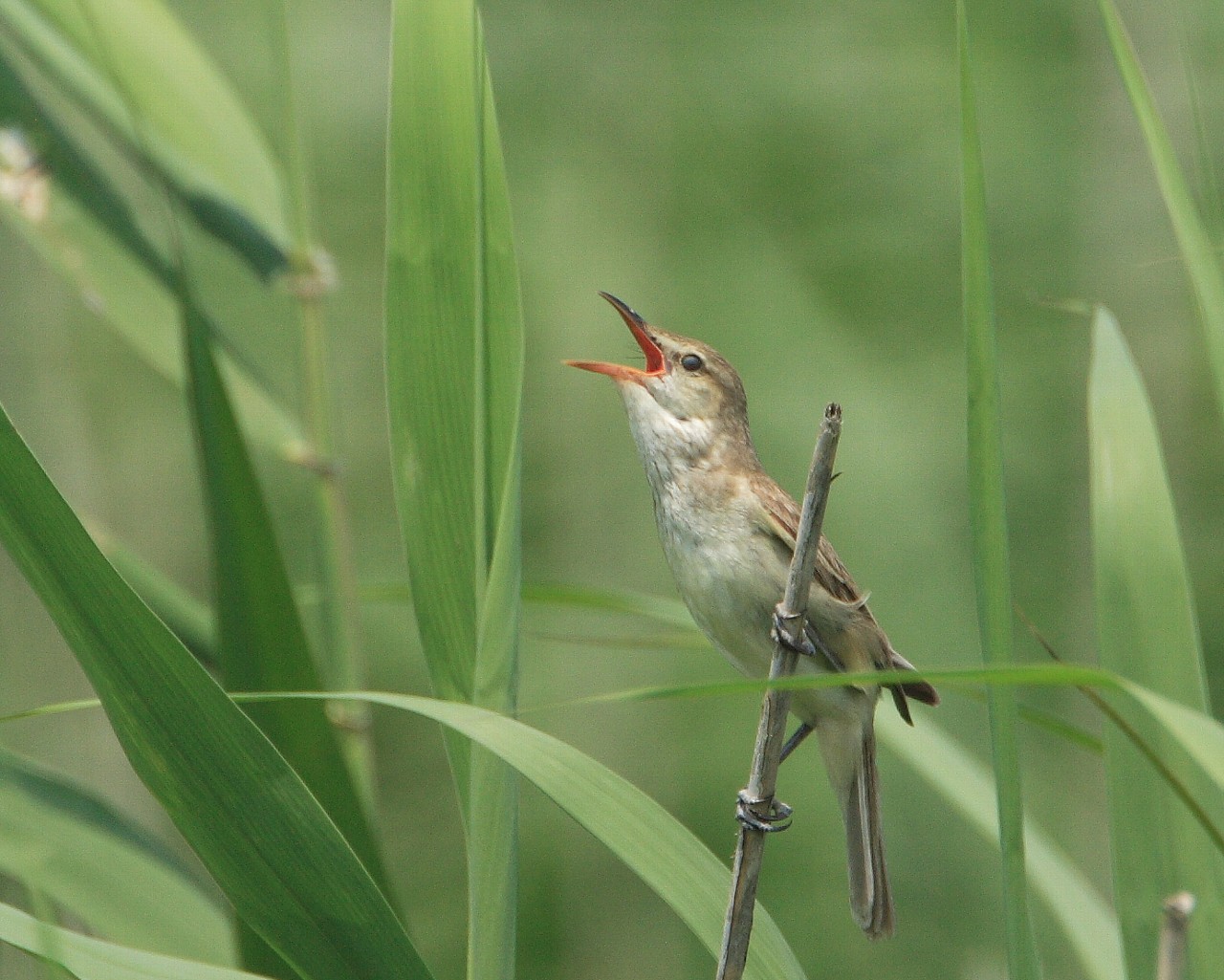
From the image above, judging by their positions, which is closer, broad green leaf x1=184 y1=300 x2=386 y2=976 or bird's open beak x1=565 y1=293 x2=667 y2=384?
broad green leaf x1=184 y1=300 x2=386 y2=976

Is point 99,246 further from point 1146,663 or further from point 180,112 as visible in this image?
point 1146,663

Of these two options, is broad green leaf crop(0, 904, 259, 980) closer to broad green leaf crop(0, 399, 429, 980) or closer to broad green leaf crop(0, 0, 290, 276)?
broad green leaf crop(0, 399, 429, 980)

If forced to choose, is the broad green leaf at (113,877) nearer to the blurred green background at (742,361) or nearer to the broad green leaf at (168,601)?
the broad green leaf at (168,601)

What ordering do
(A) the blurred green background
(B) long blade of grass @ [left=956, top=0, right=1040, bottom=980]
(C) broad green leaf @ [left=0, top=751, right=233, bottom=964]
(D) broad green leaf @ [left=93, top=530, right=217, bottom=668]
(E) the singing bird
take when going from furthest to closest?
(A) the blurred green background
(E) the singing bird
(D) broad green leaf @ [left=93, top=530, right=217, bottom=668]
(C) broad green leaf @ [left=0, top=751, right=233, bottom=964]
(B) long blade of grass @ [left=956, top=0, right=1040, bottom=980]

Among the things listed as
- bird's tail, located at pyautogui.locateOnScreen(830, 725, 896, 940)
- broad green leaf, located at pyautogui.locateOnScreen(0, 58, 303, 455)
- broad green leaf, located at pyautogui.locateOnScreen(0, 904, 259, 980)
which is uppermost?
broad green leaf, located at pyautogui.locateOnScreen(0, 58, 303, 455)

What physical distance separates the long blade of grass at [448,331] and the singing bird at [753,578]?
0.50m

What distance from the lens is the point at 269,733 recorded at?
1159 millimetres

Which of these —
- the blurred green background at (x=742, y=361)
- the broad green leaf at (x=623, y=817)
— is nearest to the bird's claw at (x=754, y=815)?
the broad green leaf at (x=623, y=817)

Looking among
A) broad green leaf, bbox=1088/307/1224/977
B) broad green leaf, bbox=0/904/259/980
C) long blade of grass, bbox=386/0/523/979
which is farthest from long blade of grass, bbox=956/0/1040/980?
broad green leaf, bbox=0/904/259/980

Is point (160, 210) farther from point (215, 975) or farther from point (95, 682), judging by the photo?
point (215, 975)

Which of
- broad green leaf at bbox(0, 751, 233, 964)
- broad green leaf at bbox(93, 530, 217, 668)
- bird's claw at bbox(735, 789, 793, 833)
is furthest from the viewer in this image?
broad green leaf at bbox(93, 530, 217, 668)

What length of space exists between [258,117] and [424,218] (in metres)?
3.25

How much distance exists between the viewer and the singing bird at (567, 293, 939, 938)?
1.53m

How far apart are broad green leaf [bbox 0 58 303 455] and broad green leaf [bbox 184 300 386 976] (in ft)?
1.02
